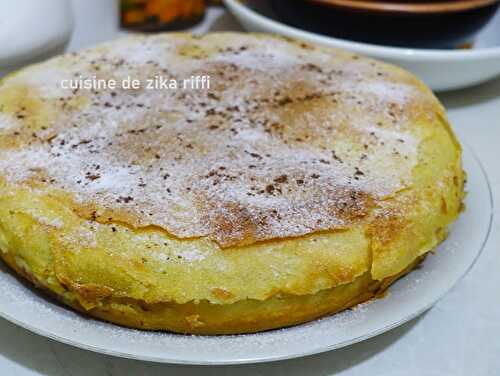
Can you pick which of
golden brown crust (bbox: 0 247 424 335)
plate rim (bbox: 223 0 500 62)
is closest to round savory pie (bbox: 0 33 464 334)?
golden brown crust (bbox: 0 247 424 335)

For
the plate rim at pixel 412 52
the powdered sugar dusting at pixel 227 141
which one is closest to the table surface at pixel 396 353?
the powdered sugar dusting at pixel 227 141

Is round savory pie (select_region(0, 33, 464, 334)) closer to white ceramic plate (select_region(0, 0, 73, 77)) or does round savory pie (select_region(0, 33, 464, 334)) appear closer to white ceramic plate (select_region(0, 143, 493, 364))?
white ceramic plate (select_region(0, 143, 493, 364))

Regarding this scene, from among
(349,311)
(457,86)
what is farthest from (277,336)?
(457,86)

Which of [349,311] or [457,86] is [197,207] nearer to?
[349,311]

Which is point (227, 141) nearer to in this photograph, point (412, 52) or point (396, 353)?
point (396, 353)

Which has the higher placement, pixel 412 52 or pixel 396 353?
pixel 412 52

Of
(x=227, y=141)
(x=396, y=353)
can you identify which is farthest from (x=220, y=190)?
(x=396, y=353)
